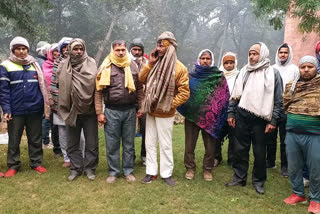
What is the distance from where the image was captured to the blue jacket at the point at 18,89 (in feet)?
12.4

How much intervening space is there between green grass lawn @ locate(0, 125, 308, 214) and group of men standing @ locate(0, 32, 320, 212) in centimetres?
15

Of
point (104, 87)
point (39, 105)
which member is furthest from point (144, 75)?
point (39, 105)

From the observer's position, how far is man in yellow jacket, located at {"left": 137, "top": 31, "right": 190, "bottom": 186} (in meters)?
3.51

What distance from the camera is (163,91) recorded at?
3.49 meters

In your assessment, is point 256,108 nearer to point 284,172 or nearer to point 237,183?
point 237,183

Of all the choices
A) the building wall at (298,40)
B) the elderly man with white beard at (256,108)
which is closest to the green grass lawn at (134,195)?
the elderly man with white beard at (256,108)

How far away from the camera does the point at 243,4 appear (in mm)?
29797

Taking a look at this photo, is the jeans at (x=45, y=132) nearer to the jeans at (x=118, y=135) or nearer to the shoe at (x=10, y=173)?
the shoe at (x=10, y=173)

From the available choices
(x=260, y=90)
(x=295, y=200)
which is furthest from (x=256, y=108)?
(x=295, y=200)

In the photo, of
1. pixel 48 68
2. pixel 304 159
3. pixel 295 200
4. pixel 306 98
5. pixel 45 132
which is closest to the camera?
pixel 306 98

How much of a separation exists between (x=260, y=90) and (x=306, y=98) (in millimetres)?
525

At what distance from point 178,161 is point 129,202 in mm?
1742

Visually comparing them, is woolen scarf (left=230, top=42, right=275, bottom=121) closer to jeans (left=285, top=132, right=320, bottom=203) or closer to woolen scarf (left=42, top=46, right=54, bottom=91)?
jeans (left=285, top=132, right=320, bottom=203)

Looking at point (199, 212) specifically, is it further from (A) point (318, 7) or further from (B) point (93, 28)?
(B) point (93, 28)
